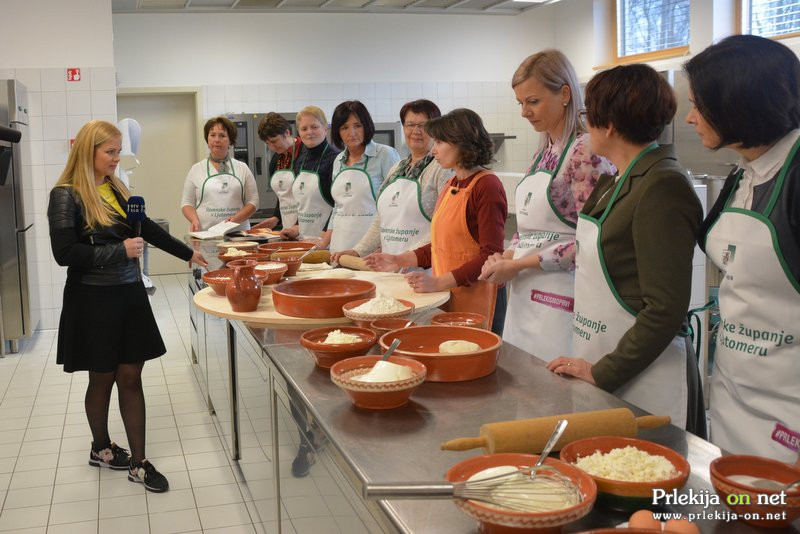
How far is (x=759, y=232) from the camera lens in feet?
5.20

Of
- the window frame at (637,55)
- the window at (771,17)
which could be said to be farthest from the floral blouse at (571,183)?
the window frame at (637,55)

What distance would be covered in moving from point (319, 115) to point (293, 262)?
6.48 feet

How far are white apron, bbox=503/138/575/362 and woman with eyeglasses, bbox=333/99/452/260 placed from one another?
0.83m

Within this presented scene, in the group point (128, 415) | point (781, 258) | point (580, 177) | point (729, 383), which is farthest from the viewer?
point (128, 415)

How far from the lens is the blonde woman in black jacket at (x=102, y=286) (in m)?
3.13

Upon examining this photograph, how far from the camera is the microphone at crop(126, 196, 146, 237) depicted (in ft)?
10.5

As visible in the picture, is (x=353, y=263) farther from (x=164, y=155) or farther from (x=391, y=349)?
(x=164, y=155)

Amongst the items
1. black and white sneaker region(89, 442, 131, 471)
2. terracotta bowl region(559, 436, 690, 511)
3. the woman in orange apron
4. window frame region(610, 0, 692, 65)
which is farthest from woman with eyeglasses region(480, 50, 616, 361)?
window frame region(610, 0, 692, 65)

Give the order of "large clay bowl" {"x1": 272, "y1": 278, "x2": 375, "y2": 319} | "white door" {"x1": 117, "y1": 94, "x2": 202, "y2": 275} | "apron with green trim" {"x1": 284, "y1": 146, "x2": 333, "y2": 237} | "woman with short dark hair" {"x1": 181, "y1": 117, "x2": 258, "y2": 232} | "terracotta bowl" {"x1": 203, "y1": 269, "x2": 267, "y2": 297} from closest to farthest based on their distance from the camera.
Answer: "large clay bowl" {"x1": 272, "y1": 278, "x2": 375, "y2": 319} → "terracotta bowl" {"x1": 203, "y1": 269, "x2": 267, "y2": 297} → "apron with green trim" {"x1": 284, "y1": 146, "x2": 333, "y2": 237} → "woman with short dark hair" {"x1": 181, "y1": 117, "x2": 258, "y2": 232} → "white door" {"x1": 117, "y1": 94, "x2": 202, "y2": 275}

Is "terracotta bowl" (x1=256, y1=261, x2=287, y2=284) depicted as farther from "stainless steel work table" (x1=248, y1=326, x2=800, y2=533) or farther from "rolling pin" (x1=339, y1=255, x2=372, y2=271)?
"stainless steel work table" (x1=248, y1=326, x2=800, y2=533)

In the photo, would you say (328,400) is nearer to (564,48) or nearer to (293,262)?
(293,262)

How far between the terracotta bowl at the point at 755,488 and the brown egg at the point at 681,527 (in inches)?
3.7

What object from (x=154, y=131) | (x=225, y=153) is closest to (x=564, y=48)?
(x=154, y=131)

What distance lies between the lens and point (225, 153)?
5.30m
